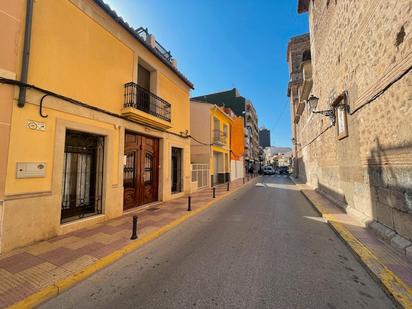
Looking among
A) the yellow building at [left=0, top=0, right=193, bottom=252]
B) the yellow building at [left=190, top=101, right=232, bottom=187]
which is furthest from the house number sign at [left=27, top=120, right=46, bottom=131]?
the yellow building at [left=190, top=101, right=232, bottom=187]

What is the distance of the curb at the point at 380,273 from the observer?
266 cm

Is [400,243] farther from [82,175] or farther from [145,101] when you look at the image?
[145,101]

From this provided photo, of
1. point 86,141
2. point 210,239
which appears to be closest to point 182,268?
point 210,239

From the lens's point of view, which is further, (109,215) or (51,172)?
(109,215)

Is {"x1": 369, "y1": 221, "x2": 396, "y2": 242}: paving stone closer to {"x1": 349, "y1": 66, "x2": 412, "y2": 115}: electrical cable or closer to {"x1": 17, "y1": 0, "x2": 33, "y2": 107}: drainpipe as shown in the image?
{"x1": 349, "y1": 66, "x2": 412, "y2": 115}: electrical cable

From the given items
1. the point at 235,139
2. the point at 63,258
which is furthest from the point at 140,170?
the point at 235,139

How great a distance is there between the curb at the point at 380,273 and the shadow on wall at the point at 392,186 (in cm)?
84

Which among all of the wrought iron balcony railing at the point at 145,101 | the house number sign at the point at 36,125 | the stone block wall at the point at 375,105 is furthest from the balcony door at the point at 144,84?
the stone block wall at the point at 375,105

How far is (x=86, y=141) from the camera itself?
6.43m

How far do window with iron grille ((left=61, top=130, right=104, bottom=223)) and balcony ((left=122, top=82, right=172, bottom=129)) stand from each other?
148 centimetres

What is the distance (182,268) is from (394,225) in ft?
15.0

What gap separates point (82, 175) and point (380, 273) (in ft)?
24.4

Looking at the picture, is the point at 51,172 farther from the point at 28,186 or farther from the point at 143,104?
the point at 143,104

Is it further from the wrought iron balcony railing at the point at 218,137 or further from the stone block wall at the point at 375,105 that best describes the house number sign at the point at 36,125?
the wrought iron balcony railing at the point at 218,137
